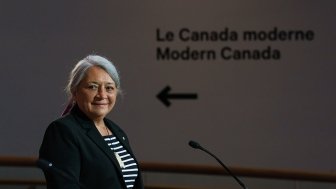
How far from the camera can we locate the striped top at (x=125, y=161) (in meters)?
2.50

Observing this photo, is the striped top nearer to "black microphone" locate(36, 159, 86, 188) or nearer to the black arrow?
"black microphone" locate(36, 159, 86, 188)

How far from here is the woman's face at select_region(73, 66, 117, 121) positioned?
2.47 meters

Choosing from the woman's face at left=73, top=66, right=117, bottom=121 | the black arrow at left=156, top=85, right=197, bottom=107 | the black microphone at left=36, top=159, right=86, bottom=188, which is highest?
the woman's face at left=73, top=66, right=117, bottom=121

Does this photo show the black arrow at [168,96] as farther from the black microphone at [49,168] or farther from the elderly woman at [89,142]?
the black microphone at [49,168]

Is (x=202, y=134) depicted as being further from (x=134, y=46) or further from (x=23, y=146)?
(x=23, y=146)

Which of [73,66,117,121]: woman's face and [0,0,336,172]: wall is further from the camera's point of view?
[0,0,336,172]: wall

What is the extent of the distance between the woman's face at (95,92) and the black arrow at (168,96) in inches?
186

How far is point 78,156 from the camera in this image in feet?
7.77

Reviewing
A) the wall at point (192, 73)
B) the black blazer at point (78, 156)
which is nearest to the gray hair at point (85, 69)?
the black blazer at point (78, 156)

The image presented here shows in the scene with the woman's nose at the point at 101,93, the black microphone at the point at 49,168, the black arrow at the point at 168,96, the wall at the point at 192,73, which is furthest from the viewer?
the black arrow at the point at 168,96

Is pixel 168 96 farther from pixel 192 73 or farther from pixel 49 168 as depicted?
pixel 49 168

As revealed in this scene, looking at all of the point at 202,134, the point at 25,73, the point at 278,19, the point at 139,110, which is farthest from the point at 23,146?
the point at 278,19

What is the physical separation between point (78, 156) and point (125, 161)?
0.21 meters

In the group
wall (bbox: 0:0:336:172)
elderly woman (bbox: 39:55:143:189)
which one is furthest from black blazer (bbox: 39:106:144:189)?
wall (bbox: 0:0:336:172)
